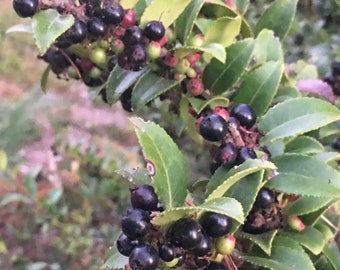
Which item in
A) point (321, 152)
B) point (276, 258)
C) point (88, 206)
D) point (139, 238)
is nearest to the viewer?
point (139, 238)

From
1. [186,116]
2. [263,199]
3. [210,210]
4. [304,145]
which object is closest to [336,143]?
→ [304,145]

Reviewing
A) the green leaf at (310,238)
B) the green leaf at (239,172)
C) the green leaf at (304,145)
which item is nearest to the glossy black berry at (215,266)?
the green leaf at (239,172)

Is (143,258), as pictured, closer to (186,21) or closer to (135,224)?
(135,224)

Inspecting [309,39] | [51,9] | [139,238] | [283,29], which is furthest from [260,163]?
[309,39]

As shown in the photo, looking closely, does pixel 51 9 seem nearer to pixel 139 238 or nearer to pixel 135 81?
pixel 135 81

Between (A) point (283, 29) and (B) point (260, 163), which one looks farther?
(A) point (283, 29)

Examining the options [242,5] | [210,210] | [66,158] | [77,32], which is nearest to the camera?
[210,210]
